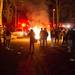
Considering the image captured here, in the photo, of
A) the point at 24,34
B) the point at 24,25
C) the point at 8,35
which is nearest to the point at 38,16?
the point at 24,25

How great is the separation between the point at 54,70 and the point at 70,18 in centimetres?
7528

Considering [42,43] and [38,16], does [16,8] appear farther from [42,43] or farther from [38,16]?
[42,43]

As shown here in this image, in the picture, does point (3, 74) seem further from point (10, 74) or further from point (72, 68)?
point (72, 68)

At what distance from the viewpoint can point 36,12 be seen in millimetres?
87000

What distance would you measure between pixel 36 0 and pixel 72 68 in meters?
76.1

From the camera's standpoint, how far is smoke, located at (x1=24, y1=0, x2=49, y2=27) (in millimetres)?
83725

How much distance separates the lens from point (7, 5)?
67.0 meters

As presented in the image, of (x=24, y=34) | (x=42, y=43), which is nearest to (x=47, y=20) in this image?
(x=24, y=34)

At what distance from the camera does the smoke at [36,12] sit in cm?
8372

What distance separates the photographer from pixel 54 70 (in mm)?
15031

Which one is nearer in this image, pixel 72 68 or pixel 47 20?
pixel 72 68

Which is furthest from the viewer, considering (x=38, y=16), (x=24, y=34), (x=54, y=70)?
(x=38, y=16)

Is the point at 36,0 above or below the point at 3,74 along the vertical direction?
above

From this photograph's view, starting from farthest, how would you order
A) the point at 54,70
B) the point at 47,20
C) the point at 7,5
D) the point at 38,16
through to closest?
the point at 47,20 < the point at 38,16 < the point at 7,5 < the point at 54,70
